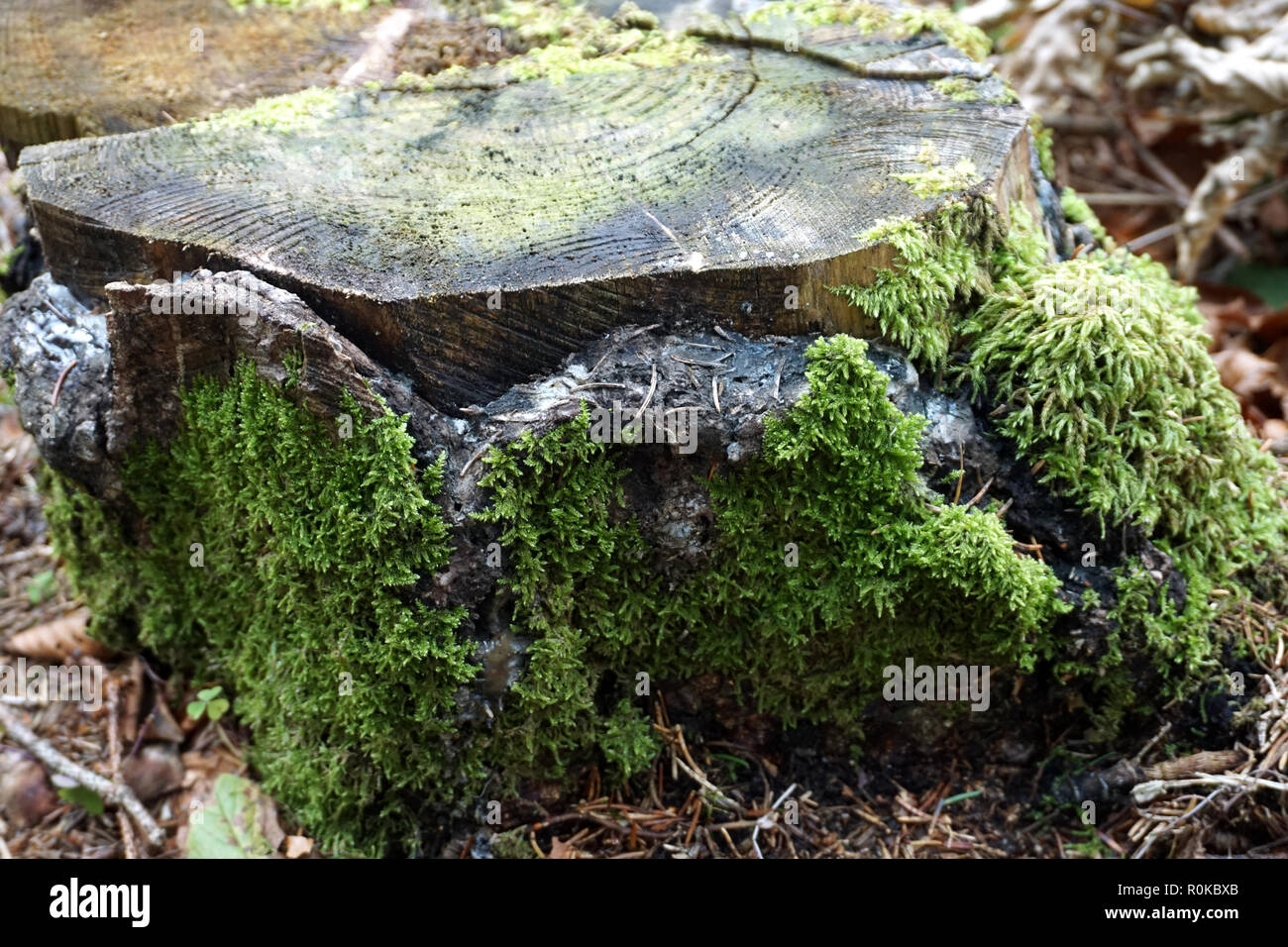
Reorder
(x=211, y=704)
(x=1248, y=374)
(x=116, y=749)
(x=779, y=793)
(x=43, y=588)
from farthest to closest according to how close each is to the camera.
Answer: (x=1248, y=374) → (x=43, y=588) → (x=211, y=704) → (x=116, y=749) → (x=779, y=793)

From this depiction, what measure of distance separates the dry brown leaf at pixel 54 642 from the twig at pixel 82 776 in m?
0.40

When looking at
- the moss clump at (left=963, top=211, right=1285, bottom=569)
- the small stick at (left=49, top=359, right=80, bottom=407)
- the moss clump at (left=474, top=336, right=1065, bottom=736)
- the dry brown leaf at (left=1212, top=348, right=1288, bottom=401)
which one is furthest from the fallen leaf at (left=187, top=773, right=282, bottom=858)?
the dry brown leaf at (left=1212, top=348, right=1288, bottom=401)

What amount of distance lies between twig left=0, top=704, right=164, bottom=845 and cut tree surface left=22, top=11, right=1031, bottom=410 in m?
1.46

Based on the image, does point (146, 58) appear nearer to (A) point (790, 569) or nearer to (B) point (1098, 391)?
(A) point (790, 569)

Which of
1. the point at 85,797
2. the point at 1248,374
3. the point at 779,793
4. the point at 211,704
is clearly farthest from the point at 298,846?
the point at 1248,374

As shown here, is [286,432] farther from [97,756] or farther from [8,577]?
[8,577]

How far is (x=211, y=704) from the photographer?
10.9ft

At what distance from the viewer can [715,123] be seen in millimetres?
3059

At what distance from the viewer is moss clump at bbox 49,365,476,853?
2434mm

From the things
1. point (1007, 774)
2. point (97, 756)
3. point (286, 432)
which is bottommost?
point (97, 756)

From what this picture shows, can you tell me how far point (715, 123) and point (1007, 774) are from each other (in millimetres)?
2132

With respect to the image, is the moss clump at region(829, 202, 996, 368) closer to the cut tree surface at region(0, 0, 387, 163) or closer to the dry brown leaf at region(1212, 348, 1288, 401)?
the dry brown leaf at region(1212, 348, 1288, 401)

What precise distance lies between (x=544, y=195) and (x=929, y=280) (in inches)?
42.1
